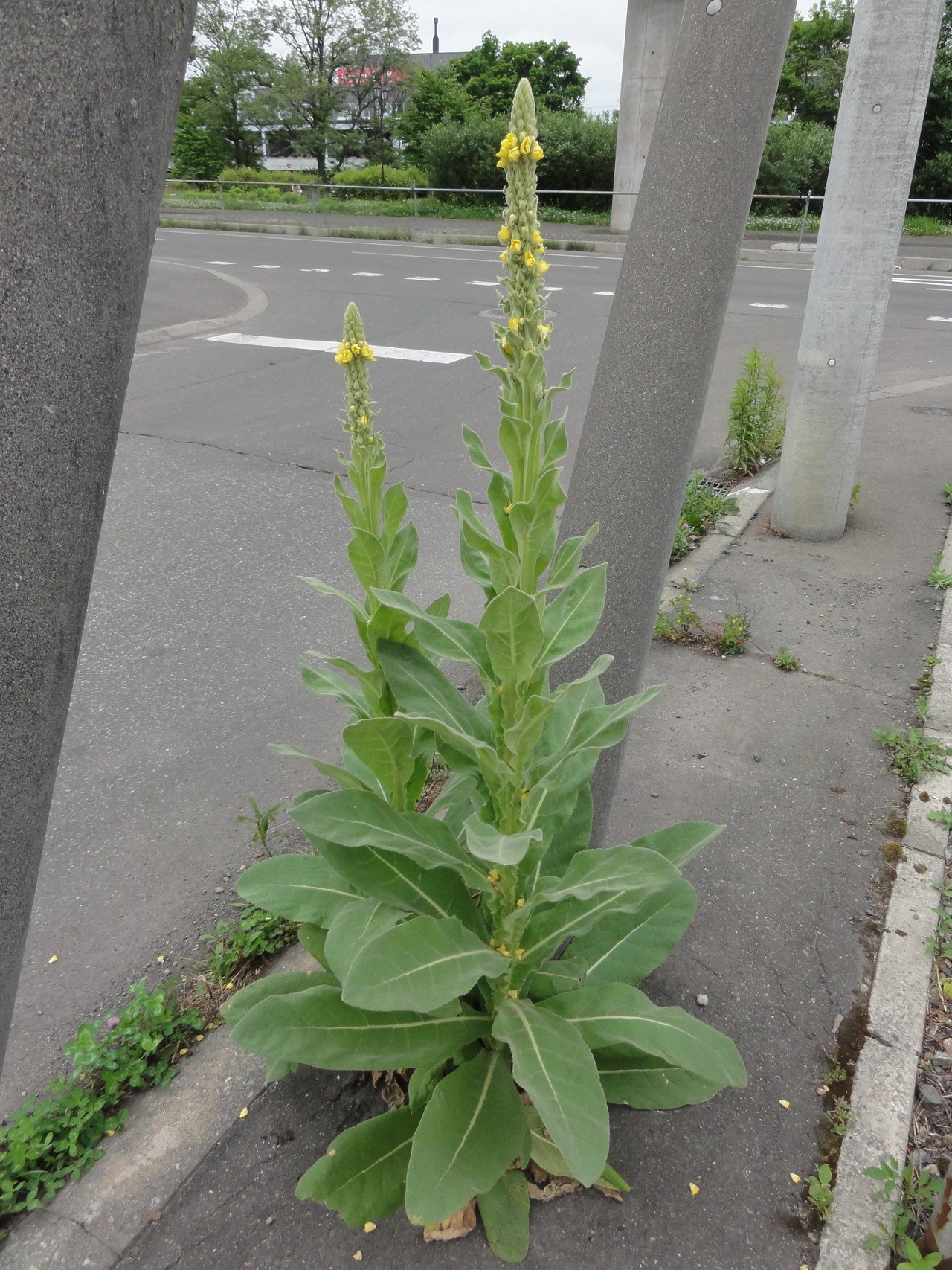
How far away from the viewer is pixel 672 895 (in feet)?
8.08

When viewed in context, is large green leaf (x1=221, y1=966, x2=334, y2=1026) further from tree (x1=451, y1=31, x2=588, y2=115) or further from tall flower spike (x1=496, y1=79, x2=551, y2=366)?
tree (x1=451, y1=31, x2=588, y2=115)

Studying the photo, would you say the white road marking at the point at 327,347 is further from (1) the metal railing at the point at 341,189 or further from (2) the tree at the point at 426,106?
(2) the tree at the point at 426,106

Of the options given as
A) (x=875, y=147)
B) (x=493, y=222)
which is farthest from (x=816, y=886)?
(x=493, y=222)

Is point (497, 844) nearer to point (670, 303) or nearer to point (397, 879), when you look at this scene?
point (397, 879)

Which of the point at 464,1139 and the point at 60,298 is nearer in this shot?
the point at 60,298

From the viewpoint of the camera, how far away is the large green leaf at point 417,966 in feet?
5.67

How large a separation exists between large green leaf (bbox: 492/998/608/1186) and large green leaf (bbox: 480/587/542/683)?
764mm

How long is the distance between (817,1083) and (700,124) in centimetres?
254

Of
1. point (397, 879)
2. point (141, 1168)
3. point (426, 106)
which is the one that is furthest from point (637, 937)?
point (426, 106)

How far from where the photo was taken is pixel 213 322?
13.6 meters

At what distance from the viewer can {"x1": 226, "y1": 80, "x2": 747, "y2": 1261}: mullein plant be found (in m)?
1.82

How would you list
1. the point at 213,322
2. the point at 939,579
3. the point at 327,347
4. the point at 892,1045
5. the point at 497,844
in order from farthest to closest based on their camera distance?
1. the point at 213,322
2. the point at 327,347
3. the point at 939,579
4. the point at 892,1045
5. the point at 497,844

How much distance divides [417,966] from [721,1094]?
3.92ft

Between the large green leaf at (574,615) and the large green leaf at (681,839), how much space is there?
57 centimetres
